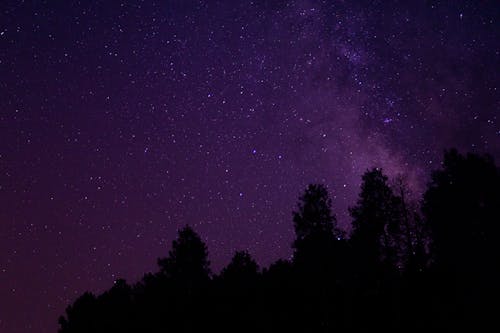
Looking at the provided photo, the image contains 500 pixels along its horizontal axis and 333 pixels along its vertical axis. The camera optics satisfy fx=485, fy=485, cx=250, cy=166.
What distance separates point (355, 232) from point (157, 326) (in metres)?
16.1

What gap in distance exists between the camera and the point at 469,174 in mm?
32781

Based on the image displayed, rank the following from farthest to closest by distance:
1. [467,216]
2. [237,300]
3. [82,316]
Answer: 1. [82,316]
2. [467,216]
3. [237,300]

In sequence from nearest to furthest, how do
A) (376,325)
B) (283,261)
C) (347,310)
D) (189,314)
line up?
(376,325) < (347,310) < (189,314) < (283,261)

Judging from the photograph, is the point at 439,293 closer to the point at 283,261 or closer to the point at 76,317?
the point at 283,261

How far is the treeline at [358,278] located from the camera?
1919 centimetres

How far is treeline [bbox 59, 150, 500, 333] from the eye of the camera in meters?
19.2

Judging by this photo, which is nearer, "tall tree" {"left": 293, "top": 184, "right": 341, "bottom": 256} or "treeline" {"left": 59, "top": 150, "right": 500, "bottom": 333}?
"treeline" {"left": 59, "top": 150, "right": 500, "bottom": 333}

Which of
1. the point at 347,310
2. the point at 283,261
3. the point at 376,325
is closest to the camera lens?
the point at 376,325

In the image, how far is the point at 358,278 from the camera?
107 ft

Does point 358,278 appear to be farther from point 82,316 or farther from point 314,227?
point 82,316

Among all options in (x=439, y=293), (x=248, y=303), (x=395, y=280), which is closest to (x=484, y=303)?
(x=439, y=293)

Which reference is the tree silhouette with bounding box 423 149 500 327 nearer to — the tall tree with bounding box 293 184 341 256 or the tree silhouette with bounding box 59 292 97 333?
the tall tree with bounding box 293 184 341 256

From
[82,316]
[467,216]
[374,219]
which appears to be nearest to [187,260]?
[82,316]

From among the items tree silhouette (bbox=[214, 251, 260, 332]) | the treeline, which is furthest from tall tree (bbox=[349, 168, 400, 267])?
tree silhouette (bbox=[214, 251, 260, 332])
